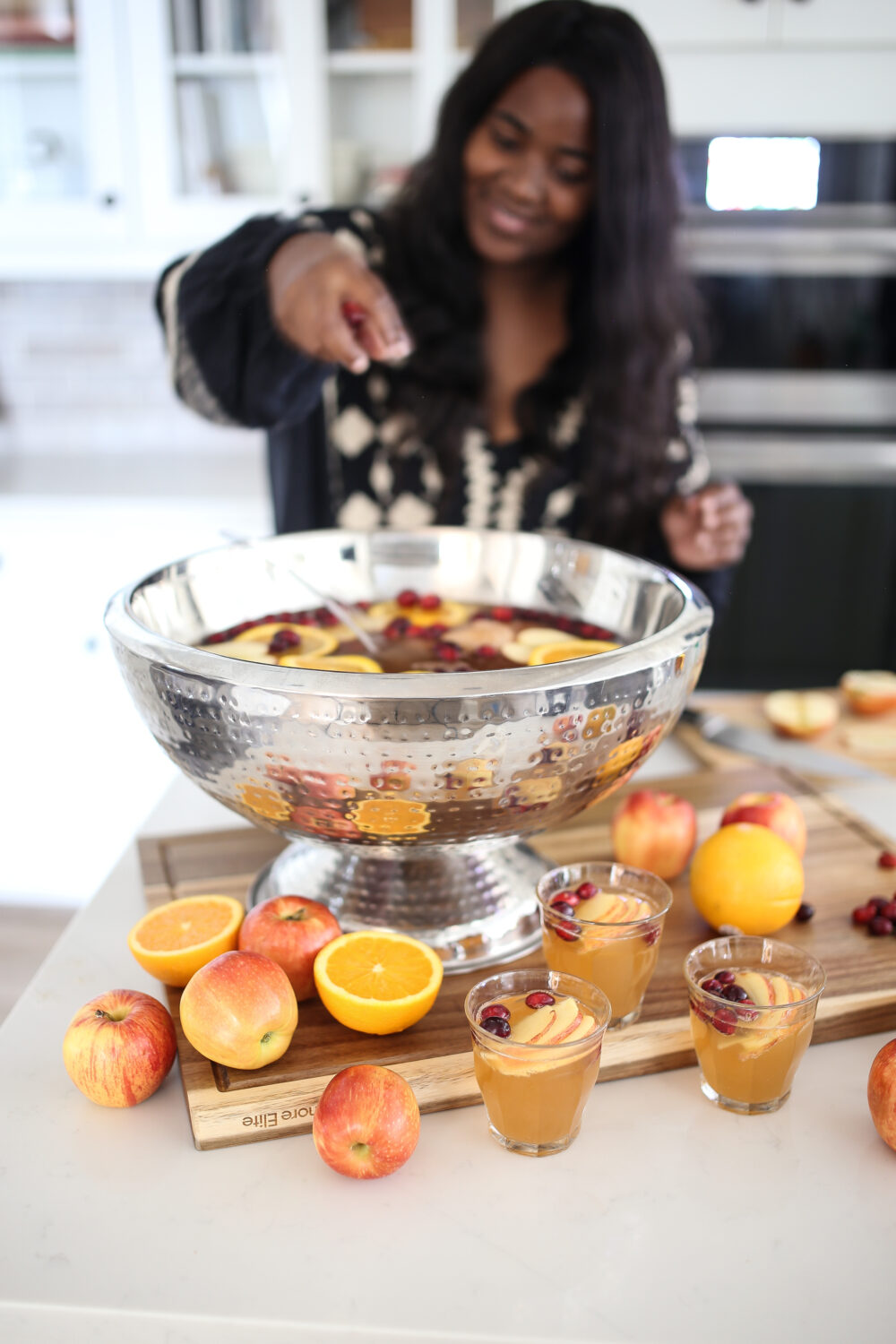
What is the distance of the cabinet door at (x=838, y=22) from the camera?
7.36ft

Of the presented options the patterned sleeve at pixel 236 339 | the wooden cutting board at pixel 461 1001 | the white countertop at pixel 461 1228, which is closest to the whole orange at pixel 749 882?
the wooden cutting board at pixel 461 1001

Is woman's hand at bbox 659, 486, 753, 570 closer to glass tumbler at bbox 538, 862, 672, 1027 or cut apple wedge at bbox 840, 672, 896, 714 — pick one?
cut apple wedge at bbox 840, 672, 896, 714

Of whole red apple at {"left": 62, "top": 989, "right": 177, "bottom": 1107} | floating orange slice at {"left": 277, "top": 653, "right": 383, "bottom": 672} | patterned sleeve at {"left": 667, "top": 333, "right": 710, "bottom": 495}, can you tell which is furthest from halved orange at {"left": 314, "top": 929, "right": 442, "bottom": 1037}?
patterned sleeve at {"left": 667, "top": 333, "right": 710, "bottom": 495}

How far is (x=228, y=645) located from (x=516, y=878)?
315 mm

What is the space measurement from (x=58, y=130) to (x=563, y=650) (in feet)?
7.74

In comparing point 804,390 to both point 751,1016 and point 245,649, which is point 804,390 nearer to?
point 245,649

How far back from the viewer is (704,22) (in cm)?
227

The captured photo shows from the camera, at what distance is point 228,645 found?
0.92 meters

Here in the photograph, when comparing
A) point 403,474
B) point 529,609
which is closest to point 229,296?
point 403,474

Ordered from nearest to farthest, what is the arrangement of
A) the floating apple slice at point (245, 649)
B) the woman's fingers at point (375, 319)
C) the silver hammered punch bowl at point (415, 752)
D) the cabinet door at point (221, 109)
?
the silver hammered punch bowl at point (415, 752) → the floating apple slice at point (245, 649) → the woman's fingers at point (375, 319) → the cabinet door at point (221, 109)

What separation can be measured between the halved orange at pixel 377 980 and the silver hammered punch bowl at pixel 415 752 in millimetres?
65

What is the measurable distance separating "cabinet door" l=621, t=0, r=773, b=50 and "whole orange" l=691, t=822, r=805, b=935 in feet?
6.76

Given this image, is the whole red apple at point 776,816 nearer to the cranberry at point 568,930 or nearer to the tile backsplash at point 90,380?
the cranberry at point 568,930

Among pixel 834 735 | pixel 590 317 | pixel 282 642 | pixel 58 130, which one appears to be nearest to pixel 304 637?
pixel 282 642
